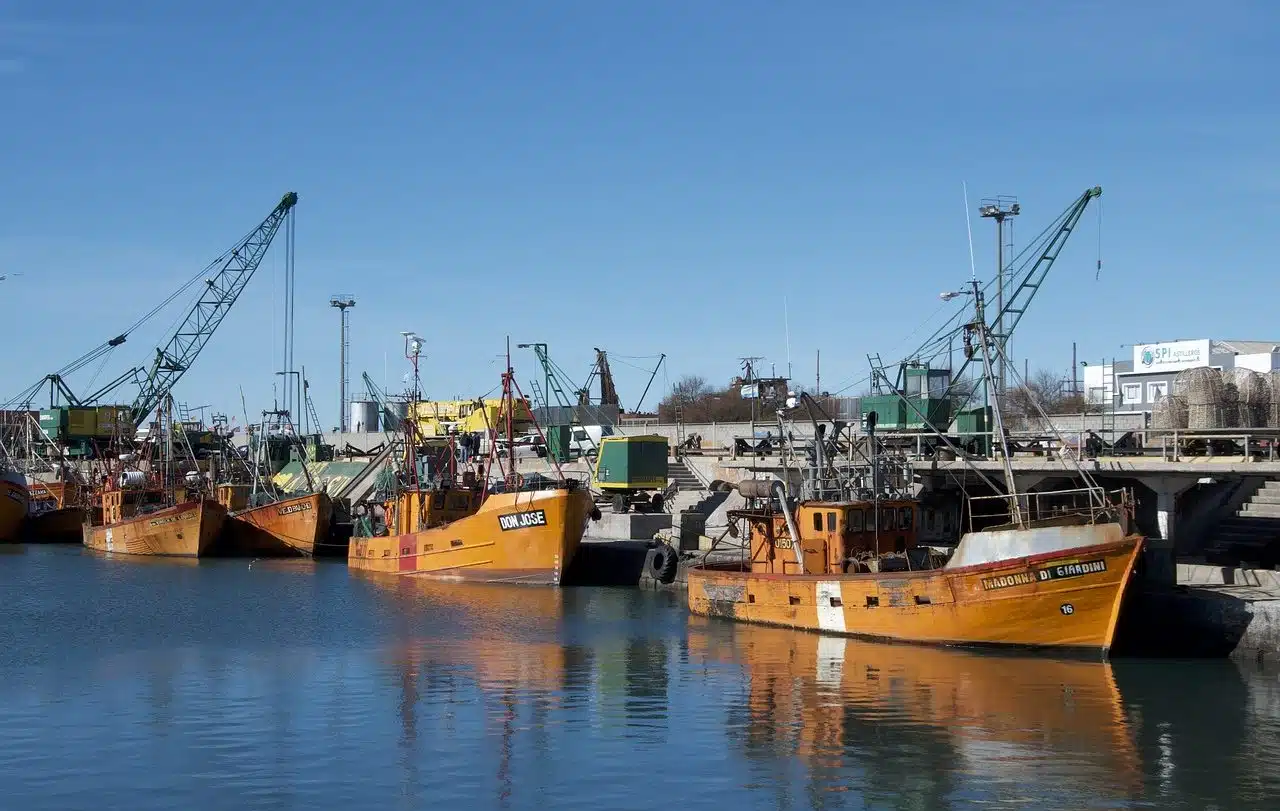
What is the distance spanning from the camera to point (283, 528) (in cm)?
6097

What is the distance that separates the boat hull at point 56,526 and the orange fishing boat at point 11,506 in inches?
63.0

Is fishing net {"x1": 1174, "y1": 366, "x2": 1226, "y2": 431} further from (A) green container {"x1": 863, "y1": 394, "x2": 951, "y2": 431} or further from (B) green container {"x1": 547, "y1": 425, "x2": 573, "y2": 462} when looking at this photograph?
(B) green container {"x1": 547, "y1": 425, "x2": 573, "y2": 462}

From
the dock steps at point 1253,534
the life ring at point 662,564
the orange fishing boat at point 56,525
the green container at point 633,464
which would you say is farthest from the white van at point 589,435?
the dock steps at point 1253,534

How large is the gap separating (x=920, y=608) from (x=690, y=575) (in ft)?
27.8

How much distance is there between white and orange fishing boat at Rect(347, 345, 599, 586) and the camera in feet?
144

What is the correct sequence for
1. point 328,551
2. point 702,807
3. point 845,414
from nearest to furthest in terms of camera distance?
point 702,807, point 328,551, point 845,414

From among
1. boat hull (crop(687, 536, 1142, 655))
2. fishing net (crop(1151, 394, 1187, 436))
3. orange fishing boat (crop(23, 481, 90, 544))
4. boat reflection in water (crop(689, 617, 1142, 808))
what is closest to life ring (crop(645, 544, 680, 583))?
boat hull (crop(687, 536, 1142, 655))

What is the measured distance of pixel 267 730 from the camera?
22.7 meters

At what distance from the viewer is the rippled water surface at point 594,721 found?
19.2m

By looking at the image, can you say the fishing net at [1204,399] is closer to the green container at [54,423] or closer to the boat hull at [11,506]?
the boat hull at [11,506]

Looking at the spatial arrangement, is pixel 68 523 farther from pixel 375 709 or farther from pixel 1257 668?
pixel 1257 668

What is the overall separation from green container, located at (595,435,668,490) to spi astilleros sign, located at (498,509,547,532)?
10663 mm

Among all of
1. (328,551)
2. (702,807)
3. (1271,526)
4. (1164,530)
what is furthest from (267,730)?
(328,551)

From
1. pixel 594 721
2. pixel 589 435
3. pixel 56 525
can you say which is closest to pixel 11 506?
pixel 56 525
